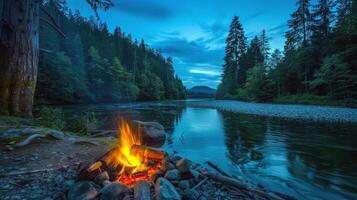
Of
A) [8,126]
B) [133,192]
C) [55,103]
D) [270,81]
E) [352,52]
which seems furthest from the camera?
[270,81]

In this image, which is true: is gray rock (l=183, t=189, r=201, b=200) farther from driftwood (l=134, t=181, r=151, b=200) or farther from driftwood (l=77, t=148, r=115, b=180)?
driftwood (l=77, t=148, r=115, b=180)

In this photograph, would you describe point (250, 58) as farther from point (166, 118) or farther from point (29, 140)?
point (29, 140)

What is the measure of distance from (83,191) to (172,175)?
4.34 feet

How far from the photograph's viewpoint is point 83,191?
2.48m

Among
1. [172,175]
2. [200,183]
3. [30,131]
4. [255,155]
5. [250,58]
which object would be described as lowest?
[255,155]

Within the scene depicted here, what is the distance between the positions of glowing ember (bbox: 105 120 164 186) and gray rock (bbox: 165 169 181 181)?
29cm

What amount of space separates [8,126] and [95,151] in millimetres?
1992

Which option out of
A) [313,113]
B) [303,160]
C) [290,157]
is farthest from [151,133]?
[313,113]

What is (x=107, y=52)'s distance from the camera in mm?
48969

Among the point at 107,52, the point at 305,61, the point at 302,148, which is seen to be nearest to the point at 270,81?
the point at 305,61

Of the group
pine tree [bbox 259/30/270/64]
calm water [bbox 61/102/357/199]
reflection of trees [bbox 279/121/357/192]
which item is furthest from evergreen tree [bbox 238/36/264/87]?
reflection of trees [bbox 279/121/357/192]

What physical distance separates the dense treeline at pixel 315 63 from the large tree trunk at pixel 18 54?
23752mm

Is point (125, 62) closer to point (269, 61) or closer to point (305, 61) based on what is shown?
point (269, 61)

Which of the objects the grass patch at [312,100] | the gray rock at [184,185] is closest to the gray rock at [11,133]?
the gray rock at [184,185]
